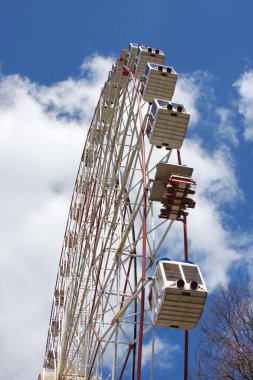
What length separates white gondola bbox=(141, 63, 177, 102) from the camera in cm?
1548

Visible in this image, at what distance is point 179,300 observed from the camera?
1029 centimetres

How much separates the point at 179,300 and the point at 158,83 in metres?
7.36

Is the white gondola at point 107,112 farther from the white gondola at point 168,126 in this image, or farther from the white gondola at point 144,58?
the white gondola at point 168,126

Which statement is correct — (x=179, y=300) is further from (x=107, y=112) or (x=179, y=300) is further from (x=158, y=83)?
(x=107, y=112)

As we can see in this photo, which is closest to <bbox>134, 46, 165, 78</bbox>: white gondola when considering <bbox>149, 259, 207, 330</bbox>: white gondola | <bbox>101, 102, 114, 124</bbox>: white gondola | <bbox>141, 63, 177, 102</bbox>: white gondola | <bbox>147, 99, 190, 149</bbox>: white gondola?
<bbox>141, 63, 177, 102</bbox>: white gondola

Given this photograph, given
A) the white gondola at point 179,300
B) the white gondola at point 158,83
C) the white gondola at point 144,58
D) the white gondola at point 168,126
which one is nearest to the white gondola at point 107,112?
the white gondola at point 144,58

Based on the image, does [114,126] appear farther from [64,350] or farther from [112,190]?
[64,350]

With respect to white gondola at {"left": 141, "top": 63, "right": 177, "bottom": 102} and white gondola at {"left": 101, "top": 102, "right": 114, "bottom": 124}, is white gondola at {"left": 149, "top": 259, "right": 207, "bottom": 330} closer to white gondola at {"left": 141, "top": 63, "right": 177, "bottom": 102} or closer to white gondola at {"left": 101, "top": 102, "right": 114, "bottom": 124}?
white gondola at {"left": 141, "top": 63, "right": 177, "bottom": 102}

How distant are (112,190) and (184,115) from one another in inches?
181

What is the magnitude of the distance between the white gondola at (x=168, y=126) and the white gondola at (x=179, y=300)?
3.91 meters

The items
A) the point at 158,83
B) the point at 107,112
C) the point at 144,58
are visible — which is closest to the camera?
the point at 158,83

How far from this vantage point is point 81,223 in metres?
22.9

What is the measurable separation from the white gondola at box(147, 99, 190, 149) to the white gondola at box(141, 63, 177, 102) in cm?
200

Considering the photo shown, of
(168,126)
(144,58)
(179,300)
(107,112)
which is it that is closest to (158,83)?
(144,58)
